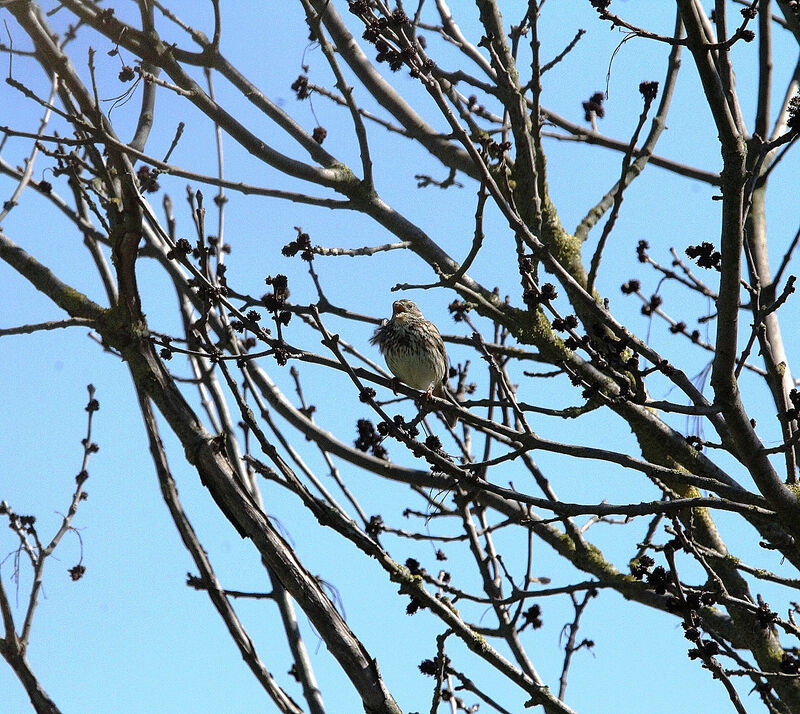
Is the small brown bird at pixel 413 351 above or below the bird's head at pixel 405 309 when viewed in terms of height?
below

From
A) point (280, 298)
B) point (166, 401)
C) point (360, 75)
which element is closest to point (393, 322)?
point (360, 75)

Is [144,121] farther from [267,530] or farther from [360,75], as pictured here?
[267,530]

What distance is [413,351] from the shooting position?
22.6 ft

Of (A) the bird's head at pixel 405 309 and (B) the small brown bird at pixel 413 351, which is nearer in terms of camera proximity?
(B) the small brown bird at pixel 413 351

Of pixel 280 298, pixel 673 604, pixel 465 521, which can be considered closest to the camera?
pixel 280 298

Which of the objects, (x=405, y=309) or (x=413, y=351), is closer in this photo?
(x=413, y=351)

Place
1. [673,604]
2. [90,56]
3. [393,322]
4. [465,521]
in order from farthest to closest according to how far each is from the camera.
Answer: [393,322]
[465,521]
[90,56]
[673,604]

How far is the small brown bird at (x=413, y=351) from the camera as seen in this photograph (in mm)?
6887

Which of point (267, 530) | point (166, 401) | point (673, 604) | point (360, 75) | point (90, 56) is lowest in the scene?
point (673, 604)

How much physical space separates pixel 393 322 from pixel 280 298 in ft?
12.3

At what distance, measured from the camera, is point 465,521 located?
517cm

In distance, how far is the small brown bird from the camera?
22.6 ft

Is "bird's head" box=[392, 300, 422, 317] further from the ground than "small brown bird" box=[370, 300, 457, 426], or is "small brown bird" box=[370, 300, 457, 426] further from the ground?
"bird's head" box=[392, 300, 422, 317]

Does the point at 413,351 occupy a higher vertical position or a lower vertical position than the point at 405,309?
lower
